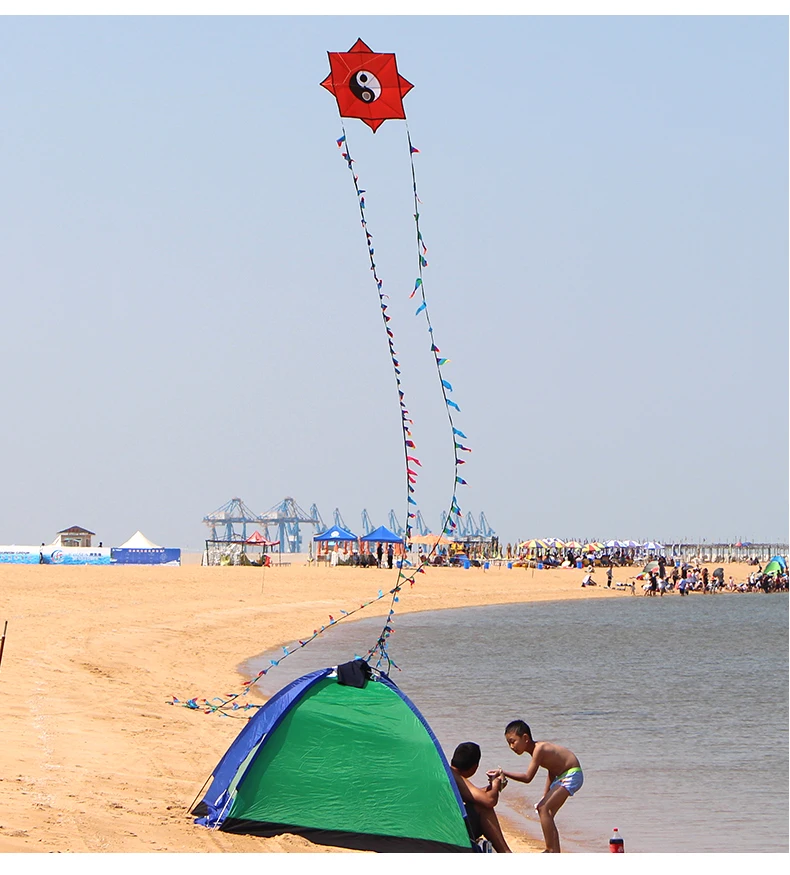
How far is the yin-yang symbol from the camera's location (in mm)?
8641

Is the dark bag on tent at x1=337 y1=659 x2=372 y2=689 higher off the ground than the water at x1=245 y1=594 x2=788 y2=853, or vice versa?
the dark bag on tent at x1=337 y1=659 x2=372 y2=689

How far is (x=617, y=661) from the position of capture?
24.5 m

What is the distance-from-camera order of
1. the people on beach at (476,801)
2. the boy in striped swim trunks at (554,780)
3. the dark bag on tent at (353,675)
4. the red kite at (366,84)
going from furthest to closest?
1. the red kite at (366,84)
2. the dark bag on tent at (353,675)
3. the people on beach at (476,801)
4. the boy in striped swim trunks at (554,780)

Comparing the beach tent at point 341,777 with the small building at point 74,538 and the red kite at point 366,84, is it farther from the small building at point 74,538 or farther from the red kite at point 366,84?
the small building at point 74,538

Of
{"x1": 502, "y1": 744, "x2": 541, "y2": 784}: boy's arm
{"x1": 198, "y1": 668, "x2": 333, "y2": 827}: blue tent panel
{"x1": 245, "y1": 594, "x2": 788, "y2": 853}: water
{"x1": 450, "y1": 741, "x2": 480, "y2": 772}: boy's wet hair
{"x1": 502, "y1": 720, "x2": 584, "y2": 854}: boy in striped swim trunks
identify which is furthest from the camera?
{"x1": 245, "y1": 594, "x2": 788, "y2": 853}: water

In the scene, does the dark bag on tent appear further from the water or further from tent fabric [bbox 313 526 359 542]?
tent fabric [bbox 313 526 359 542]

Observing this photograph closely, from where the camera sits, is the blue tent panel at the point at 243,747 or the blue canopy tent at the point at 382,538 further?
the blue canopy tent at the point at 382,538

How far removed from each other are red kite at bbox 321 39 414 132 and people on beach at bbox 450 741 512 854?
4.54 meters

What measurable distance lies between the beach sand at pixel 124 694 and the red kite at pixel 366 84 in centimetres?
515

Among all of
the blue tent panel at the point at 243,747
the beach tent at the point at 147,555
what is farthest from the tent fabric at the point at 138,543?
the blue tent panel at the point at 243,747

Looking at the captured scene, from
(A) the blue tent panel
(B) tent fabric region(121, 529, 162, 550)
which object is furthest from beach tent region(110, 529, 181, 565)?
(A) the blue tent panel

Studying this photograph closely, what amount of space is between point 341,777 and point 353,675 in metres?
0.70

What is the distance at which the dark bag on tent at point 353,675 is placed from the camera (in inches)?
326

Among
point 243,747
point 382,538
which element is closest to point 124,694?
point 243,747
